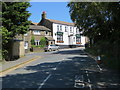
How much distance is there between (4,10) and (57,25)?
36.4 meters

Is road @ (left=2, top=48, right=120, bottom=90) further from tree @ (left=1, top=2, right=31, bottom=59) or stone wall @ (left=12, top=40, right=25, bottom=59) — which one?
stone wall @ (left=12, top=40, right=25, bottom=59)

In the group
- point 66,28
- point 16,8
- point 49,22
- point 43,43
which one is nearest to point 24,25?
point 16,8

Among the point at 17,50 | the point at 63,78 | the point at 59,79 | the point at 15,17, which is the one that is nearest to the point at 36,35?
the point at 17,50

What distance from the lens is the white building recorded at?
184 feet

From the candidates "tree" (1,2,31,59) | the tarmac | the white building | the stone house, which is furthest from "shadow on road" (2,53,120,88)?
the white building

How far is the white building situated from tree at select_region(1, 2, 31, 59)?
106 ft

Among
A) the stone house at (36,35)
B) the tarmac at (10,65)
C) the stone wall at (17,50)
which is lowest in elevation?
the tarmac at (10,65)

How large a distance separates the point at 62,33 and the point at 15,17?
36903mm

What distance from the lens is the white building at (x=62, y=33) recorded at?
5606cm

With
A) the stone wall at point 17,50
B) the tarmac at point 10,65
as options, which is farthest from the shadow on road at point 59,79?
the stone wall at point 17,50

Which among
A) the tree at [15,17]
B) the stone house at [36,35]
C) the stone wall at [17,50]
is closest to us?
the tree at [15,17]

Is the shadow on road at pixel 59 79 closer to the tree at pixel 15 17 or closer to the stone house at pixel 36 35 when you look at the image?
the tree at pixel 15 17

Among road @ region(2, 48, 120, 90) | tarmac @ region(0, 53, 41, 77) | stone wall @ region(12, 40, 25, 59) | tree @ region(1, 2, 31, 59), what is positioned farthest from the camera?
stone wall @ region(12, 40, 25, 59)

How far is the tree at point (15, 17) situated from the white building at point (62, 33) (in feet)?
106
